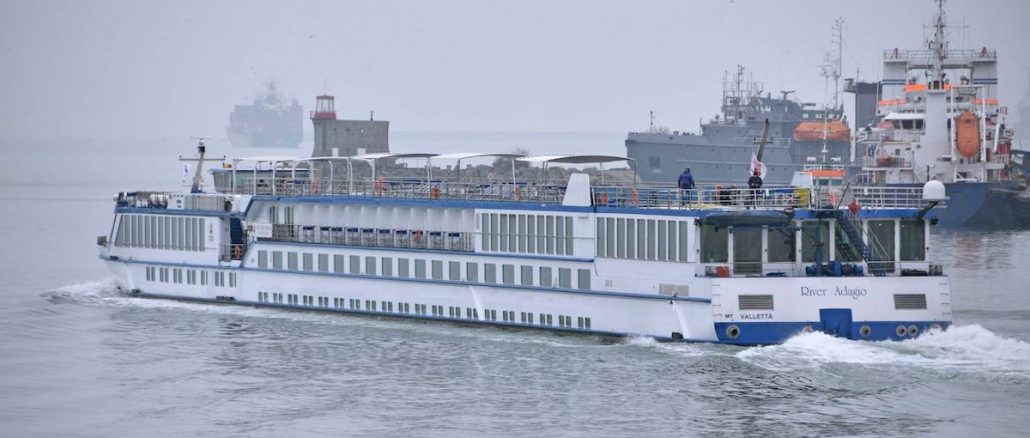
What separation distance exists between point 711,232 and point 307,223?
55.8 feet

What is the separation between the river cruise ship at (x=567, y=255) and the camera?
1561 inches

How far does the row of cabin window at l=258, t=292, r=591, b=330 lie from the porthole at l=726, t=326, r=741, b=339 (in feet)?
16.9

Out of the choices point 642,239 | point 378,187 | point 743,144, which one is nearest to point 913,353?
point 642,239

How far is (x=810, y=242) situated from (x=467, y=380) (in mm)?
10339

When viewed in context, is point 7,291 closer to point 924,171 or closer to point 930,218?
point 930,218

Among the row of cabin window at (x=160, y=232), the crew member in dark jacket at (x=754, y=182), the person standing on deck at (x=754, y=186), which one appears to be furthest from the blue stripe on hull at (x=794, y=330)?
the row of cabin window at (x=160, y=232)

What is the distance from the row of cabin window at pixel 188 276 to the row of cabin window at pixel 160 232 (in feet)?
2.74

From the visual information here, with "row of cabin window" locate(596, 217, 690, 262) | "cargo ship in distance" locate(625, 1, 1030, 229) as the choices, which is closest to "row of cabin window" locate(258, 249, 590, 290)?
"row of cabin window" locate(596, 217, 690, 262)

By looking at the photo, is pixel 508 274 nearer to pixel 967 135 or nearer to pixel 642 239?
pixel 642 239

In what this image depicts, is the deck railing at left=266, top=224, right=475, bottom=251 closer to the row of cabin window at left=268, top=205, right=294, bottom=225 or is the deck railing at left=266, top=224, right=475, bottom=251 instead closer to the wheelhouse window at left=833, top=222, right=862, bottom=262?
the row of cabin window at left=268, top=205, right=294, bottom=225

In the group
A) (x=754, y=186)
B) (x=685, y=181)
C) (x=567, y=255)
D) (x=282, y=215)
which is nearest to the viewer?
(x=754, y=186)

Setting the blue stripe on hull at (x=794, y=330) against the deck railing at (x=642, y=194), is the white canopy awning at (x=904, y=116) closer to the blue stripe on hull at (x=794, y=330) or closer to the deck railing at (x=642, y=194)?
the deck railing at (x=642, y=194)

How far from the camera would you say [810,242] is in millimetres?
41156

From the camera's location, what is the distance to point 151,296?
55.2 metres
